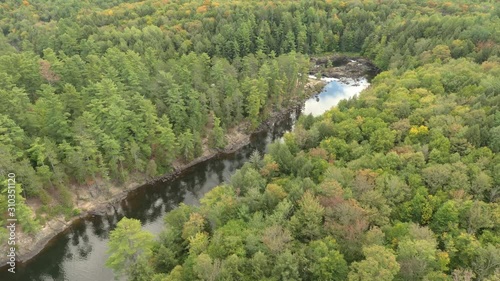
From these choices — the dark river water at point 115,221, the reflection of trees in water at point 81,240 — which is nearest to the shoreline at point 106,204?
the dark river water at point 115,221

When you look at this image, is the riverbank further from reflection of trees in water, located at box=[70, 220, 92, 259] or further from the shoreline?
reflection of trees in water, located at box=[70, 220, 92, 259]

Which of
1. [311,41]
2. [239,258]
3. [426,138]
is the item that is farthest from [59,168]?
[311,41]

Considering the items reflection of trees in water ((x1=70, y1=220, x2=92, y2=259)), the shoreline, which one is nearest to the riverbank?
the shoreline

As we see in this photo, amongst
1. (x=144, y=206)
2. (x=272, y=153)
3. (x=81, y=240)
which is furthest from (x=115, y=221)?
(x=272, y=153)

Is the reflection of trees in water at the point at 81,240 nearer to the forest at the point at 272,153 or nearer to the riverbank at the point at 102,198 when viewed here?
the riverbank at the point at 102,198

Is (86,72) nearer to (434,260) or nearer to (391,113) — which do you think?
(391,113)
